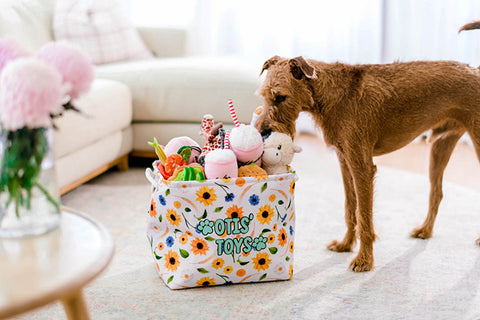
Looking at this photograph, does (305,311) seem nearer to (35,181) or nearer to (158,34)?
(35,181)

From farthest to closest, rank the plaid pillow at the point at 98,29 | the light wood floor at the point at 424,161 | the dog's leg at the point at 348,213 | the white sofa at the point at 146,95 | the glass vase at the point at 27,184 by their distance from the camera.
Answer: the plaid pillow at the point at 98,29
the light wood floor at the point at 424,161
the white sofa at the point at 146,95
the dog's leg at the point at 348,213
the glass vase at the point at 27,184

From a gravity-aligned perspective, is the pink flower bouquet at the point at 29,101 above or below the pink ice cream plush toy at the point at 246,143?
above

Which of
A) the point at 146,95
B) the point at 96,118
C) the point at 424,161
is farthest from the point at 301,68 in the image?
the point at 424,161

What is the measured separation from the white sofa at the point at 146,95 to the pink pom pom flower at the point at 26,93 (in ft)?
5.17

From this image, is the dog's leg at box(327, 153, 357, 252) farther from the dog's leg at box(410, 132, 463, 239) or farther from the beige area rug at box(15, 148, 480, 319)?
the dog's leg at box(410, 132, 463, 239)

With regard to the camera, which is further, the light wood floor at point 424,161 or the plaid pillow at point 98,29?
the plaid pillow at point 98,29

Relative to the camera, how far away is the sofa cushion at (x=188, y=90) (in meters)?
2.70


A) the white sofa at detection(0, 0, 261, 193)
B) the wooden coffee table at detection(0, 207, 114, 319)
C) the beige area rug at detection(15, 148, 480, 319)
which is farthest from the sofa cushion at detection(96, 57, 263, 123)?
the wooden coffee table at detection(0, 207, 114, 319)

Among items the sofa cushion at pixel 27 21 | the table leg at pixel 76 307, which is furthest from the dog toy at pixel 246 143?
the sofa cushion at pixel 27 21

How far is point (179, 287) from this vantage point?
1.60 metres

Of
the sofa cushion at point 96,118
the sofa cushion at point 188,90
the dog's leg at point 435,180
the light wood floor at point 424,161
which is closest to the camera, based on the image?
the dog's leg at point 435,180

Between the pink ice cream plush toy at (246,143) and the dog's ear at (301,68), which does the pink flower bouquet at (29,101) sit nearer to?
the pink ice cream plush toy at (246,143)

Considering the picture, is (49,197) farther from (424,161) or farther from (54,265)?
(424,161)

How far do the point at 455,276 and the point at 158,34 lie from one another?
2.49 m
